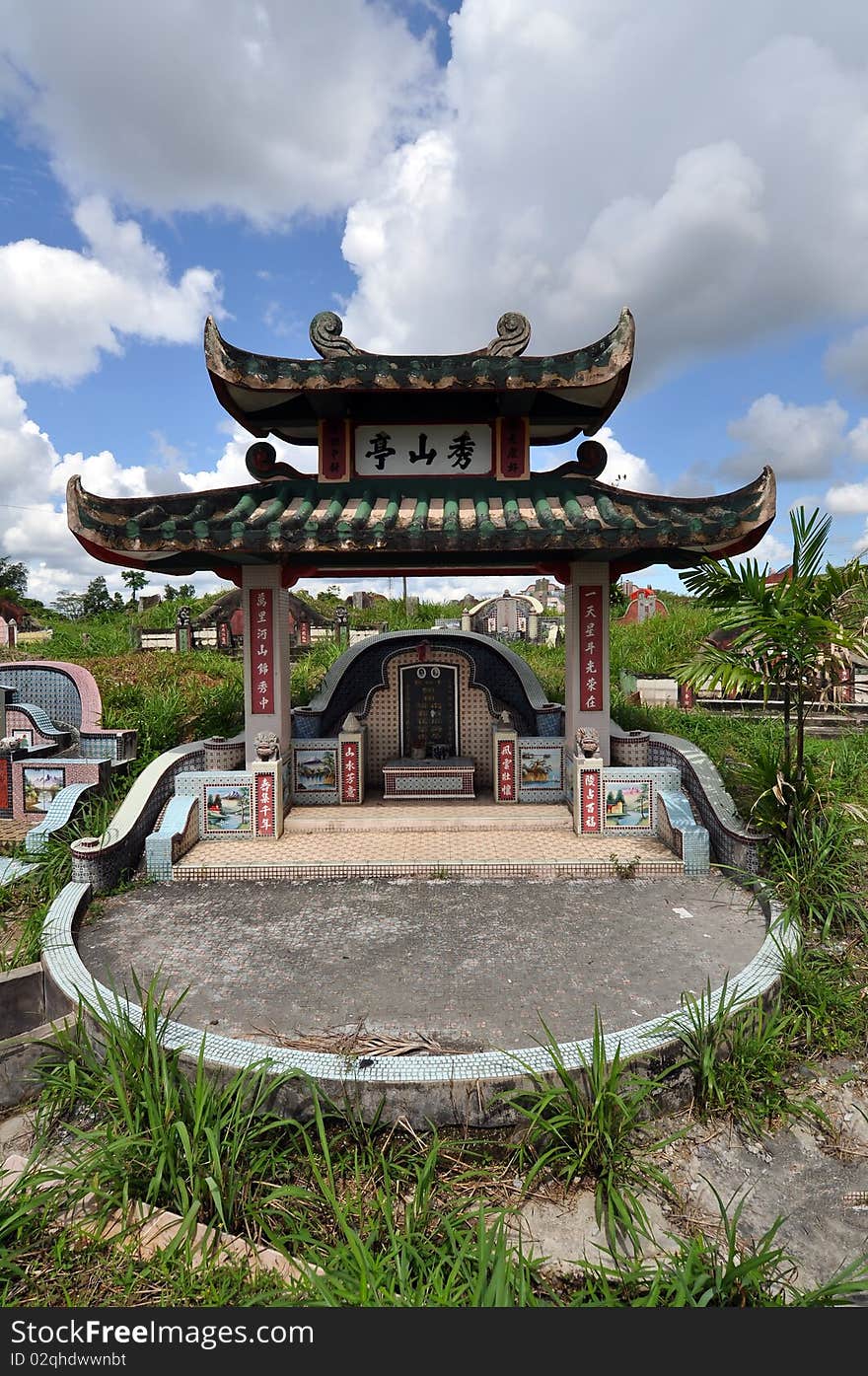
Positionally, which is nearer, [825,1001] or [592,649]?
[825,1001]

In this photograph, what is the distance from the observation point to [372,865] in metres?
7.45

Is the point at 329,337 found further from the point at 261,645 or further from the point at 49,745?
the point at 49,745

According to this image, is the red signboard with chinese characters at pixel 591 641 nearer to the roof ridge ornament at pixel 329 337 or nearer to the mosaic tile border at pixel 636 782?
the mosaic tile border at pixel 636 782

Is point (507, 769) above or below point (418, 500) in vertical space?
below

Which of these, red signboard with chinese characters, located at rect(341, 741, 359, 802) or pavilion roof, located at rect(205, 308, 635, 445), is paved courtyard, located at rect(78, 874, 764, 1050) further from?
pavilion roof, located at rect(205, 308, 635, 445)

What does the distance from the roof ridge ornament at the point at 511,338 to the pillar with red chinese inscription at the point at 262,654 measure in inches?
160

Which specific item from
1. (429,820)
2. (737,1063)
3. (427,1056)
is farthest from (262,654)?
(737,1063)

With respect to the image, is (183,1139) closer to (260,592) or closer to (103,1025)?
(103,1025)

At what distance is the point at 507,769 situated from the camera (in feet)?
31.8

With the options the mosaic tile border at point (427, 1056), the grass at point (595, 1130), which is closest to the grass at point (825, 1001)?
the mosaic tile border at point (427, 1056)

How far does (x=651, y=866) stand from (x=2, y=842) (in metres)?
8.28

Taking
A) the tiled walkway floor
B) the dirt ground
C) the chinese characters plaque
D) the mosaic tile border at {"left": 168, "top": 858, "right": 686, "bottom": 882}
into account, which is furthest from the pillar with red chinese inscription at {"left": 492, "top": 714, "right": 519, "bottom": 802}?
the dirt ground

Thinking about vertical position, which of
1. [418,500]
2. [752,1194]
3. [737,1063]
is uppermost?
[418,500]

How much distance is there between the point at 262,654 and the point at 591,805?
496cm
